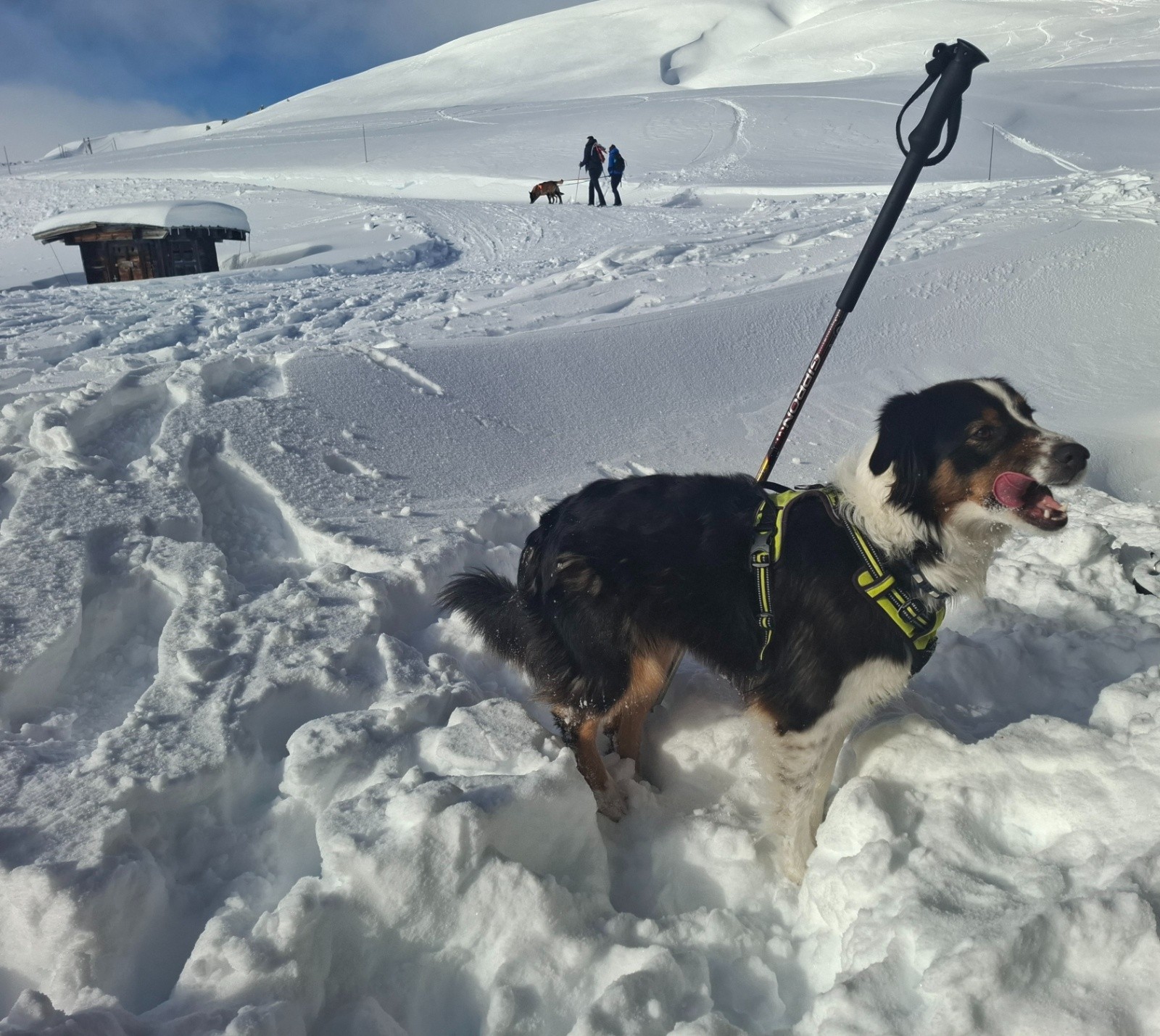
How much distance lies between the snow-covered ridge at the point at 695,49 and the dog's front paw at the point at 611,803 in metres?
36.1

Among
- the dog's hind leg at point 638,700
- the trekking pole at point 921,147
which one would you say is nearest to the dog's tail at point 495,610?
the dog's hind leg at point 638,700

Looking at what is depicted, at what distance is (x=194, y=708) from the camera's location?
8.66ft

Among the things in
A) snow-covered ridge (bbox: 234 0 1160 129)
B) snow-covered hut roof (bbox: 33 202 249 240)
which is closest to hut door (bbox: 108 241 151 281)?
snow-covered hut roof (bbox: 33 202 249 240)

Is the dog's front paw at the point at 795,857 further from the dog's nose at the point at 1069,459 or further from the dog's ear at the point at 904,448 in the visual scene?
the dog's nose at the point at 1069,459

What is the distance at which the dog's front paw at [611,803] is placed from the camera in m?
2.56

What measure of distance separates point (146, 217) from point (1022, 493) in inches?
482

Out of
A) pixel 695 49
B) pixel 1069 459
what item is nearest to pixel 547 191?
pixel 1069 459

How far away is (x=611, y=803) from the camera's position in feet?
8.50

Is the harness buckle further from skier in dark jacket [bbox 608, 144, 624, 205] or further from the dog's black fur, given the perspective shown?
skier in dark jacket [bbox 608, 144, 624, 205]

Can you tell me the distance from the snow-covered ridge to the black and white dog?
3581 cm

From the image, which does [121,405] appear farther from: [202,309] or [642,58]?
[642,58]

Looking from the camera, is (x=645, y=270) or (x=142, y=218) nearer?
(x=645, y=270)

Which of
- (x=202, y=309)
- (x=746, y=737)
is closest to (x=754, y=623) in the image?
(x=746, y=737)

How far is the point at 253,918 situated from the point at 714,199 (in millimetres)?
17087
